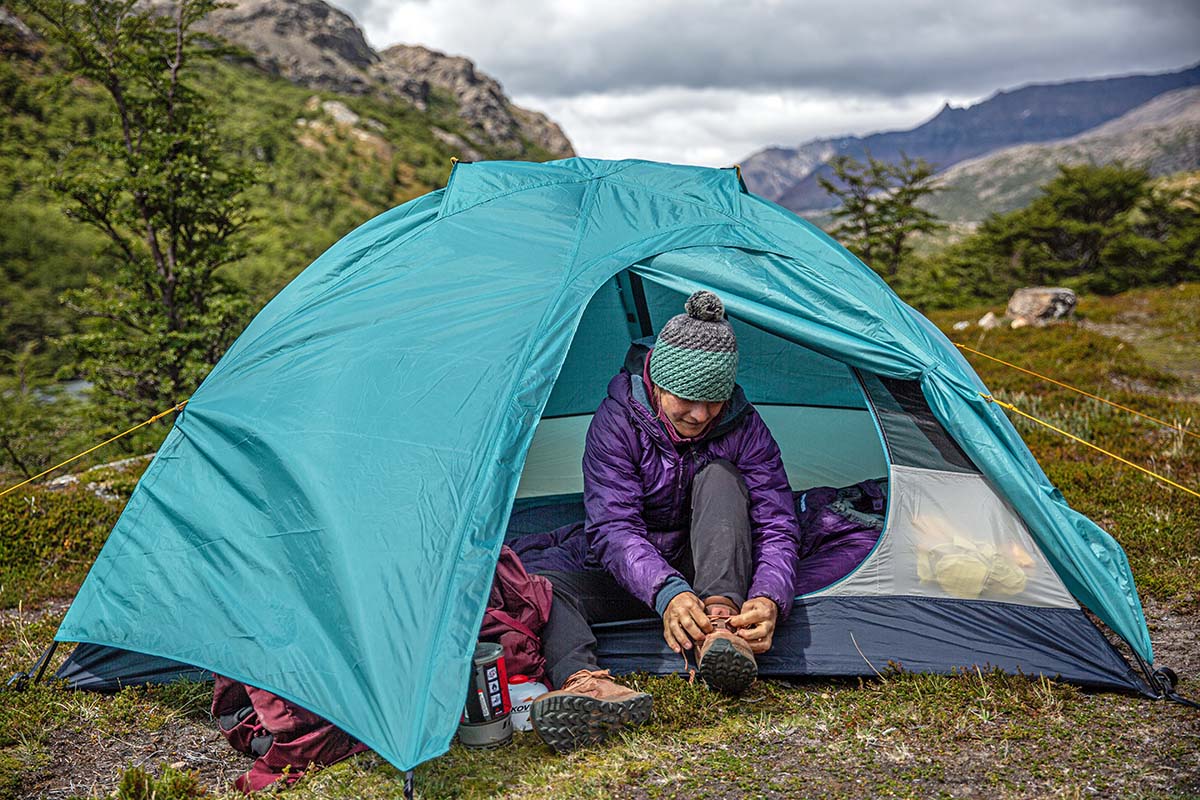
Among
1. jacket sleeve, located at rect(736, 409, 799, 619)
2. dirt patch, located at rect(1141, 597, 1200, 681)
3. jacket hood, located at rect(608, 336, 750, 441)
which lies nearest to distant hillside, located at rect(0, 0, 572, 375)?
jacket hood, located at rect(608, 336, 750, 441)

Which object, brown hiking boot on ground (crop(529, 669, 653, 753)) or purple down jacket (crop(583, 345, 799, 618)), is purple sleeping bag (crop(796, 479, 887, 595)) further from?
brown hiking boot on ground (crop(529, 669, 653, 753))

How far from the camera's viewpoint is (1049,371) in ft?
34.0

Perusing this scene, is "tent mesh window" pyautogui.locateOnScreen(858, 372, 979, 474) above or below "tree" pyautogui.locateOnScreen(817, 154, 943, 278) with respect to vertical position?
below

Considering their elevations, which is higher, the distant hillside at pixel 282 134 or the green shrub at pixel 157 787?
the distant hillside at pixel 282 134

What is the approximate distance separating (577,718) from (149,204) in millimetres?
8549

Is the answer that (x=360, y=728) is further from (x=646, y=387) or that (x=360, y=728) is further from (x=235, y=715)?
(x=646, y=387)

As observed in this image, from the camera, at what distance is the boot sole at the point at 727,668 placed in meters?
3.30

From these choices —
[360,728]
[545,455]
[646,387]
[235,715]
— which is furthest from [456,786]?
[545,455]

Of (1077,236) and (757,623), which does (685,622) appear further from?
(1077,236)

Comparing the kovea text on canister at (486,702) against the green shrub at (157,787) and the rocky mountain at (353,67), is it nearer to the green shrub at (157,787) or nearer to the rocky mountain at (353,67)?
the green shrub at (157,787)

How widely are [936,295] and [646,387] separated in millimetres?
24526

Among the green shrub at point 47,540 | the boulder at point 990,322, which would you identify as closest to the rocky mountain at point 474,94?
the boulder at point 990,322

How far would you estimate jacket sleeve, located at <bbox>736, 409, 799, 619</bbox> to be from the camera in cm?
372

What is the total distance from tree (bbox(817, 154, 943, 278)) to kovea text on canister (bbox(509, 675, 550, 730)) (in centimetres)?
2454
